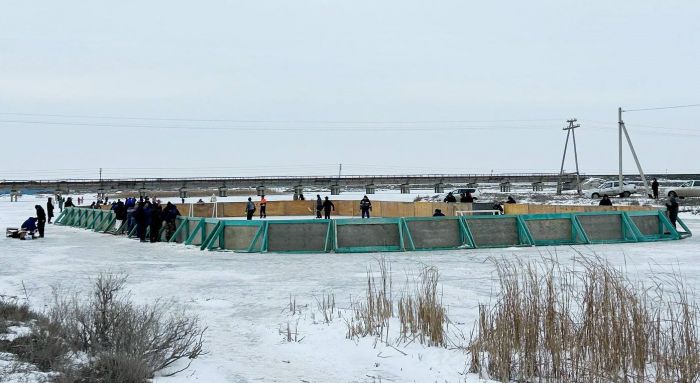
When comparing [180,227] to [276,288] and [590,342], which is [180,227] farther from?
[590,342]

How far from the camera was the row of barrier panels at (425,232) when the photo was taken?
19.3 m

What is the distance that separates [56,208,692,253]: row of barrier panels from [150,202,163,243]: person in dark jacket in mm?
1742

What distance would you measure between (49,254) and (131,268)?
5184mm

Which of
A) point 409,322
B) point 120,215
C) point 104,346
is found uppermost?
point 120,215

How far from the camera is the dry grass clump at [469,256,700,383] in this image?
6.00 meters

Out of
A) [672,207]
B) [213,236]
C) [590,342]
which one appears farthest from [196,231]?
[590,342]

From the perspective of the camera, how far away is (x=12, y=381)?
5898 mm

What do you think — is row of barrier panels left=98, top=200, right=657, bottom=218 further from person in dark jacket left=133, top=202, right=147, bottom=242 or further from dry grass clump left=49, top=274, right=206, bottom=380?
dry grass clump left=49, top=274, right=206, bottom=380

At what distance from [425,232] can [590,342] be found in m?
13.4

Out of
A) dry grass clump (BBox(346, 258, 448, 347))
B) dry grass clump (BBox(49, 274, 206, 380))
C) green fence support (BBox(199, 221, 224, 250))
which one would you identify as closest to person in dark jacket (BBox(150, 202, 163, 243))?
green fence support (BBox(199, 221, 224, 250))

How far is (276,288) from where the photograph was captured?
12328 millimetres

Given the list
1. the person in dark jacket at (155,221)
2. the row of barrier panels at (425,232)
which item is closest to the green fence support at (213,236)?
the row of barrier panels at (425,232)

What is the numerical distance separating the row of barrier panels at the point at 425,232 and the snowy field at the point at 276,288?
810 mm

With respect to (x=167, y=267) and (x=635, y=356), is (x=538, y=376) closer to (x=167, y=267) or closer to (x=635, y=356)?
(x=635, y=356)
